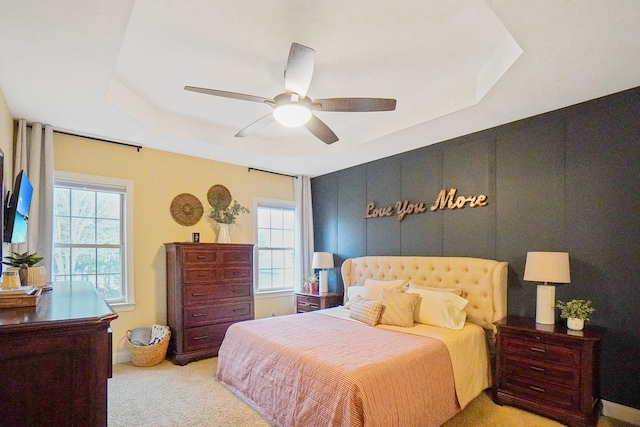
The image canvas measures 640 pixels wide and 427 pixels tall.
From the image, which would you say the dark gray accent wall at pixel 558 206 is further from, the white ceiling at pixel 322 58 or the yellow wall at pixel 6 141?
the yellow wall at pixel 6 141

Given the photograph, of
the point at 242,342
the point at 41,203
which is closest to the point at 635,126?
the point at 242,342

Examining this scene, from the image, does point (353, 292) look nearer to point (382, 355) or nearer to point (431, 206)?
point (431, 206)

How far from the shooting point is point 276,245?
222 inches

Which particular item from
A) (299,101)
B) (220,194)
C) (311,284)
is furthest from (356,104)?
(311,284)

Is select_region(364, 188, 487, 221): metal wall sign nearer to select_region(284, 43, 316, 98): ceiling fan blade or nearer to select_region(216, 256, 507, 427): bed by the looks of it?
select_region(216, 256, 507, 427): bed

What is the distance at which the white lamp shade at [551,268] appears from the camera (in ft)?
8.99

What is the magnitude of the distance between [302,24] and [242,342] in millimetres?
2666

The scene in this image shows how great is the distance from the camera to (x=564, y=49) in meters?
2.14

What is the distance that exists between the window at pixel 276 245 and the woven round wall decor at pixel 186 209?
3.25 ft

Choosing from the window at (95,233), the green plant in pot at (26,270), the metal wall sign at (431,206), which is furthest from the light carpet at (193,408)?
the metal wall sign at (431,206)

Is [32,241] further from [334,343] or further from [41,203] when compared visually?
[334,343]

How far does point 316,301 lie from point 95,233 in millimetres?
2998

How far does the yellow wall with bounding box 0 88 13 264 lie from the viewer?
2.75 m

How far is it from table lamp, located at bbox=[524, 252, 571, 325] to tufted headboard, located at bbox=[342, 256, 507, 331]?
1.26 feet
